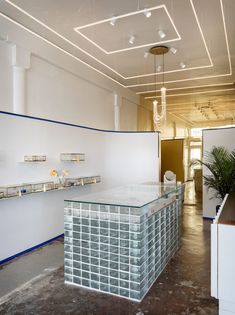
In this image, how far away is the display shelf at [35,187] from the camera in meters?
3.55

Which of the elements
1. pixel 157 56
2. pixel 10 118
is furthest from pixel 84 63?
pixel 10 118

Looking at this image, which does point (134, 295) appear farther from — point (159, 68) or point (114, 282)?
point (159, 68)

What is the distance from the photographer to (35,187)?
4051 millimetres

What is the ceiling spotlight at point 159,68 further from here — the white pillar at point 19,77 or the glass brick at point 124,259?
the glass brick at point 124,259

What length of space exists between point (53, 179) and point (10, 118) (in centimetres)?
135

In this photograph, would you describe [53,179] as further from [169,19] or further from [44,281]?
[169,19]

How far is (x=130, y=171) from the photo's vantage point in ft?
21.9

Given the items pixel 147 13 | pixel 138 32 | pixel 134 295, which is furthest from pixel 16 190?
pixel 138 32

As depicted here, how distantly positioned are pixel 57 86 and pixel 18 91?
44.4 inches

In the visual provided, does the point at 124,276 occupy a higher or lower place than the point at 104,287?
higher

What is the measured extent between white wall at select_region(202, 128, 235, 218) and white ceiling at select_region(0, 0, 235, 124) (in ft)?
5.45

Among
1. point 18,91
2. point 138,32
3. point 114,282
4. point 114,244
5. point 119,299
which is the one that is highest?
point 138,32

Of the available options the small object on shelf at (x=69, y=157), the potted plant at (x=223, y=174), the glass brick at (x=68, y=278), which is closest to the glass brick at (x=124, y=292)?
the glass brick at (x=68, y=278)

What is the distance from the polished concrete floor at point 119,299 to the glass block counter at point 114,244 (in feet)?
0.40
